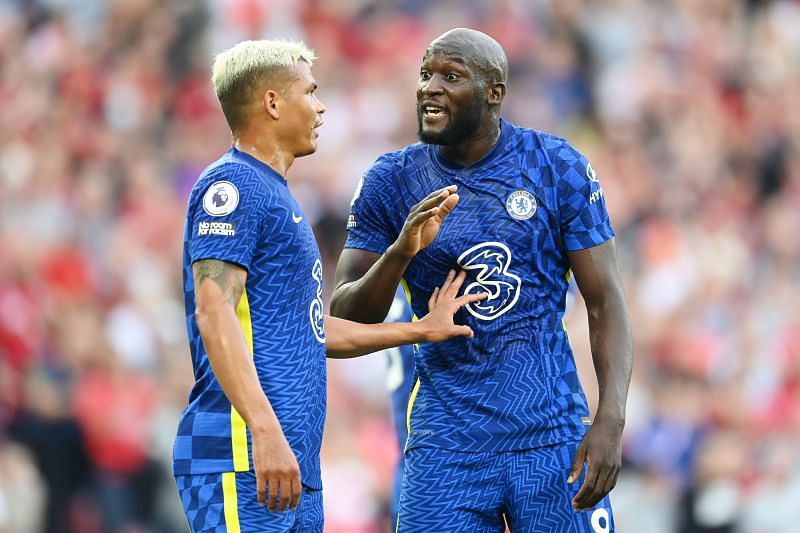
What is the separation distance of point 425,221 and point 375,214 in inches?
20.8

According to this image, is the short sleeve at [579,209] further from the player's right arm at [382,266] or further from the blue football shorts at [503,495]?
the blue football shorts at [503,495]

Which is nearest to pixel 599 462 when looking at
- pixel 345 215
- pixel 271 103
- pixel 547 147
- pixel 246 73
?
pixel 547 147

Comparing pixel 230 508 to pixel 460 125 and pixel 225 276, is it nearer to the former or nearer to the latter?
pixel 225 276

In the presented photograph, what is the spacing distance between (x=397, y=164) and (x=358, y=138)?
259 inches

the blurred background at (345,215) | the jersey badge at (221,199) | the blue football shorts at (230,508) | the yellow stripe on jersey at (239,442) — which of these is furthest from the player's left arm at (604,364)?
the blurred background at (345,215)

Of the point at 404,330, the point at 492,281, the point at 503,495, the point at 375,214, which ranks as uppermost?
the point at 375,214

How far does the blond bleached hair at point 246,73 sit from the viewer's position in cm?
475

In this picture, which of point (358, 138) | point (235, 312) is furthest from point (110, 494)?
point (235, 312)

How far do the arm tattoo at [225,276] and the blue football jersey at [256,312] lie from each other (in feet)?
0.08

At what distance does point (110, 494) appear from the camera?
9594mm

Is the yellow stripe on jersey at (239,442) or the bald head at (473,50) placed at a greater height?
the bald head at (473,50)

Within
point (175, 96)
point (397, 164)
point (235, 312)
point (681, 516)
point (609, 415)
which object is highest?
point (175, 96)

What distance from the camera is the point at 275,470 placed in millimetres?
4359

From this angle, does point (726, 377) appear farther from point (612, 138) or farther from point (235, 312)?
point (235, 312)
